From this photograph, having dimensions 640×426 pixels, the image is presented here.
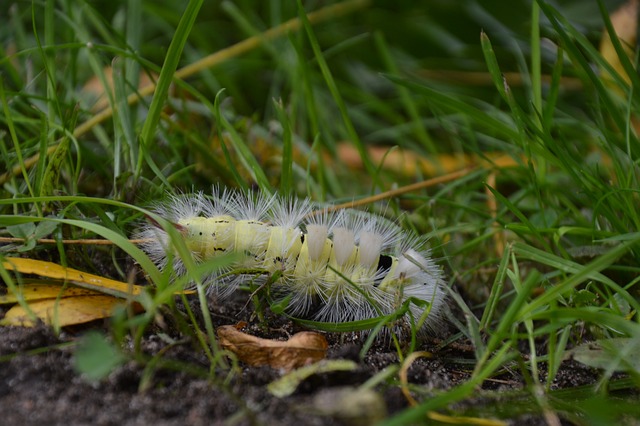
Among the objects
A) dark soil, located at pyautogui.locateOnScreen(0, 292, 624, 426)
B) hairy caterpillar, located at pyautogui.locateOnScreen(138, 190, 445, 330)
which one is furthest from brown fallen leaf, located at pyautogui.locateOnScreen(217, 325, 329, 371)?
hairy caterpillar, located at pyautogui.locateOnScreen(138, 190, 445, 330)

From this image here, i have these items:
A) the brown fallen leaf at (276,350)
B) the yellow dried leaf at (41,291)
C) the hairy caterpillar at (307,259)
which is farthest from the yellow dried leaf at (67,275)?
the brown fallen leaf at (276,350)

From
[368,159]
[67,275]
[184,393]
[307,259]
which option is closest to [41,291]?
[67,275]

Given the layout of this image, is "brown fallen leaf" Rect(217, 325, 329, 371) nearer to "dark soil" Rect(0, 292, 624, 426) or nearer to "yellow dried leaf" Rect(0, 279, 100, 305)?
"dark soil" Rect(0, 292, 624, 426)

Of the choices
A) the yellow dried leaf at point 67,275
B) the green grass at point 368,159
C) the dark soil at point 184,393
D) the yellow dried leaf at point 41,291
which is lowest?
the dark soil at point 184,393

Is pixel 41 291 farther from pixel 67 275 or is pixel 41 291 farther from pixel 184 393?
pixel 184 393

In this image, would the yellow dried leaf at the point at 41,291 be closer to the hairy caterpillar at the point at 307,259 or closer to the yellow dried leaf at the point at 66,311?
the yellow dried leaf at the point at 66,311

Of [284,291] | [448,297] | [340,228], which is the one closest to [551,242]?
[448,297]

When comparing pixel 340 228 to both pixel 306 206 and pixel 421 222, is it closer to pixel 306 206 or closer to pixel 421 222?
pixel 306 206

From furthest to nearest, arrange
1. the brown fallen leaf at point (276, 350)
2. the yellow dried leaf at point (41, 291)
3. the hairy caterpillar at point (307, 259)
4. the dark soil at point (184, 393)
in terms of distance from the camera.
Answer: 1. the hairy caterpillar at point (307, 259)
2. the yellow dried leaf at point (41, 291)
3. the brown fallen leaf at point (276, 350)
4. the dark soil at point (184, 393)
